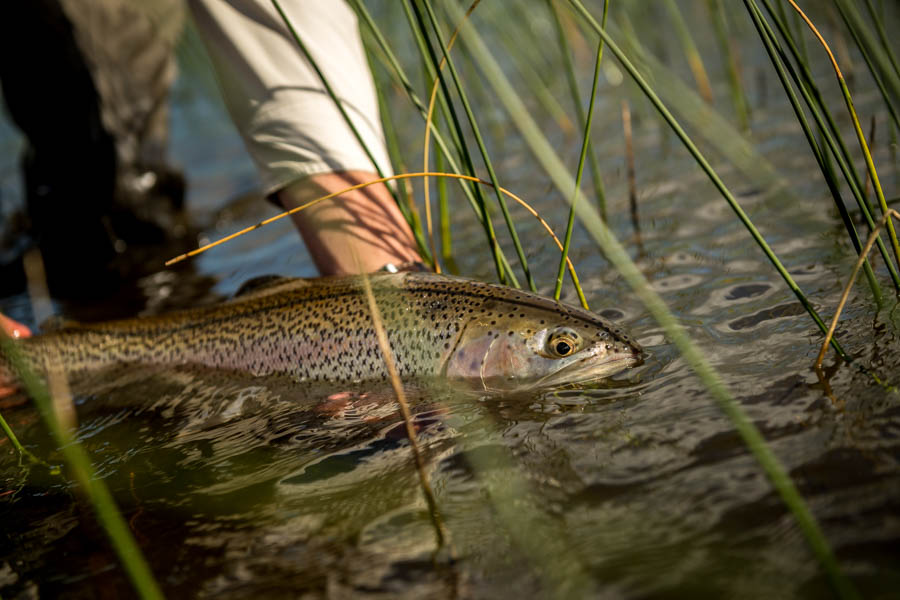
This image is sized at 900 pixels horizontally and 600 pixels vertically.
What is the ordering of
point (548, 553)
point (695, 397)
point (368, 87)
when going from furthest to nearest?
point (368, 87), point (695, 397), point (548, 553)

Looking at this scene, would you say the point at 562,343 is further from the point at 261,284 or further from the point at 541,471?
the point at 261,284

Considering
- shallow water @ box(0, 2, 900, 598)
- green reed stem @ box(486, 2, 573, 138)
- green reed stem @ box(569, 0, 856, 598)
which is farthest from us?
green reed stem @ box(486, 2, 573, 138)

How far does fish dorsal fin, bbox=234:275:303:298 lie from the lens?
292cm

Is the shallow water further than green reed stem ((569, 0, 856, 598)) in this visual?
Yes

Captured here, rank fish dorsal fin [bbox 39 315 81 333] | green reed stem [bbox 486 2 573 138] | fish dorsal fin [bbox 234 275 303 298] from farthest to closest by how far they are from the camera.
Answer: green reed stem [bbox 486 2 573 138] < fish dorsal fin [bbox 39 315 81 333] < fish dorsal fin [bbox 234 275 303 298]

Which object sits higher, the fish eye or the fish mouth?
the fish eye

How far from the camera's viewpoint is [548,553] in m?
1.48

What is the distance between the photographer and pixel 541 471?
1778 mm

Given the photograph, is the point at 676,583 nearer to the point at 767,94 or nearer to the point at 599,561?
the point at 599,561

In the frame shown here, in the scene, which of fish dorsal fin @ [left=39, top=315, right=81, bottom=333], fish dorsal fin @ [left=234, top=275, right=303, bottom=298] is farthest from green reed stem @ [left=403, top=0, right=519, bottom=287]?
fish dorsal fin @ [left=39, top=315, right=81, bottom=333]

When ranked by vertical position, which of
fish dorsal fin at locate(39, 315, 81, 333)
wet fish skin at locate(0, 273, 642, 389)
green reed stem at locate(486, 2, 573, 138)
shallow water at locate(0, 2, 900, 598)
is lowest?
shallow water at locate(0, 2, 900, 598)

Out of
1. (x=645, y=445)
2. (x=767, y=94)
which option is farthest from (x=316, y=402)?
(x=767, y=94)

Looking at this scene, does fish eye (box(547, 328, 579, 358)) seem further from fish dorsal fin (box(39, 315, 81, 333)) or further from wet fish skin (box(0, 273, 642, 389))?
fish dorsal fin (box(39, 315, 81, 333))

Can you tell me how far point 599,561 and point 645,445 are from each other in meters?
0.43
